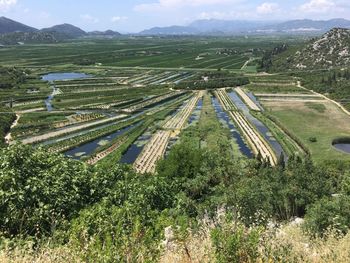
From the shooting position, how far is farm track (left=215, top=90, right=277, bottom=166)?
179 ft

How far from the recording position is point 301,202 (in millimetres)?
29422

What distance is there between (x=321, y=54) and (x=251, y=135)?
10278cm

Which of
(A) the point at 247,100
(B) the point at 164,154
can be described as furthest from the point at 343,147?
(A) the point at 247,100

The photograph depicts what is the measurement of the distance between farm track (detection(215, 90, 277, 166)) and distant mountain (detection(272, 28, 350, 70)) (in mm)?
65029

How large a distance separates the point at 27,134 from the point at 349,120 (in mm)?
55874

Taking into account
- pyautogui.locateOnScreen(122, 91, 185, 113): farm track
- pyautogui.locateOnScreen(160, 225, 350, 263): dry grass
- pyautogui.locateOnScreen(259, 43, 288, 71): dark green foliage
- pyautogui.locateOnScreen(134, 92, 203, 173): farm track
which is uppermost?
pyautogui.locateOnScreen(160, 225, 350, 263): dry grass

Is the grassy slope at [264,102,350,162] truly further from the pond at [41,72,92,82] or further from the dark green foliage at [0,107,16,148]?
the pond at [41,72,92,82]

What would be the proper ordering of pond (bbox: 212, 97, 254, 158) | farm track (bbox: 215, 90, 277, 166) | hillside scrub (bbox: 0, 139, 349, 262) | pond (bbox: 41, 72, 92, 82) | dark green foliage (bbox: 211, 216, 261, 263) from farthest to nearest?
1. pond (bbox: 41, 72, 92, 82)
2. pond (bbox: 212, 97, 254, 158)
3. farm track (bbox: 215, 90, 277, 166)
4. hillside scrub (bbox: 0, 139, 349, 262)
5. dark green foliage (bbox: 211, 216, 261, 263)

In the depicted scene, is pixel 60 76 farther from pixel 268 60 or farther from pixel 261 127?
pixel 261 127

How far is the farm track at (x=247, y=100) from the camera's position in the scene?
87.2 metres

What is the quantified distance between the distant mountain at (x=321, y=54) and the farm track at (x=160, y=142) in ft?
247

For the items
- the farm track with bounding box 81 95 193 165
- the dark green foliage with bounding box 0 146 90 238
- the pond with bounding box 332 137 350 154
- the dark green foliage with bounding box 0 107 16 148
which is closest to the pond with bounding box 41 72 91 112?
the dark green foliage with bounding box 0 107 16 148

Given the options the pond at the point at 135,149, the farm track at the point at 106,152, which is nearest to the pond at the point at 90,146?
the farm track at the point at 106,152

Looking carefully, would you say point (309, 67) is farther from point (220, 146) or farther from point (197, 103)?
point (220, 146)
